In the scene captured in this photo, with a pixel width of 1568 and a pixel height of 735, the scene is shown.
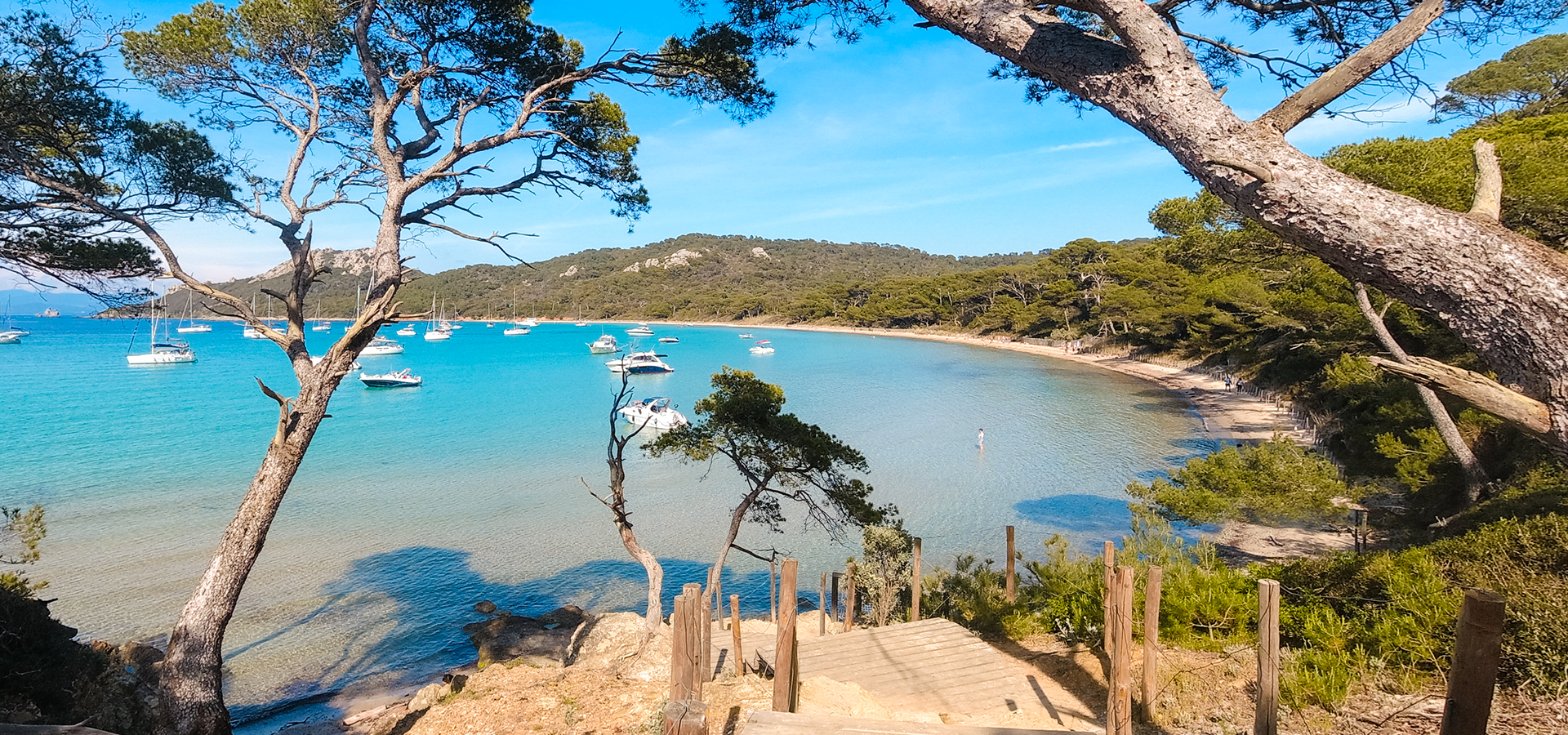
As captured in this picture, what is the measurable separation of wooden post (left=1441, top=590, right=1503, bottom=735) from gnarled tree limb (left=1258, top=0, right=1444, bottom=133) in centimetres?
162

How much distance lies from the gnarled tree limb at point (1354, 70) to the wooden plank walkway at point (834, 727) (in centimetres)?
222

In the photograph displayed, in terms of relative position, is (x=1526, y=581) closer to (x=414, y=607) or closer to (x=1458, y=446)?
(x=1458, y=446)

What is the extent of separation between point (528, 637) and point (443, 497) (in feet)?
31.0

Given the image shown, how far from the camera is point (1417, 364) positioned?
205 centimetres

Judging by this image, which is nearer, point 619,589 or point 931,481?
point 619,589

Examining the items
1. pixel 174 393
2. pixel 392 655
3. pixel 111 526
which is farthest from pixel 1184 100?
pixel 174 393

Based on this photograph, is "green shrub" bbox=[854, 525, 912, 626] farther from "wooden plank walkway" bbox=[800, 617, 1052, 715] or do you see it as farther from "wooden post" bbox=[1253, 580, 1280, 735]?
"wooden post" bbox=[1253, 580, 1280, 735]

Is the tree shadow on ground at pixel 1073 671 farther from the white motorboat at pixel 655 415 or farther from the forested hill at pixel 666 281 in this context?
the forested hill at pixel 666 281

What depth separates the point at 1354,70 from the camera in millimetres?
2289

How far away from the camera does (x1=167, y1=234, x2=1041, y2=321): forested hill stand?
115m

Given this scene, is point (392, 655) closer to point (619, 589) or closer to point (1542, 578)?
point (619, 589)

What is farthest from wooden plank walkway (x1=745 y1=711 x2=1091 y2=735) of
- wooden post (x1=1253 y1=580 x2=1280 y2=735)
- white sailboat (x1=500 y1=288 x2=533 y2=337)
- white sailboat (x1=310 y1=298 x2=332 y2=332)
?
white sailboat (x1=310 y1=298 x2=332 y2=332)

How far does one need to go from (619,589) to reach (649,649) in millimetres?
5322

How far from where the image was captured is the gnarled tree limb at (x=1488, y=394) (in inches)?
71.5
